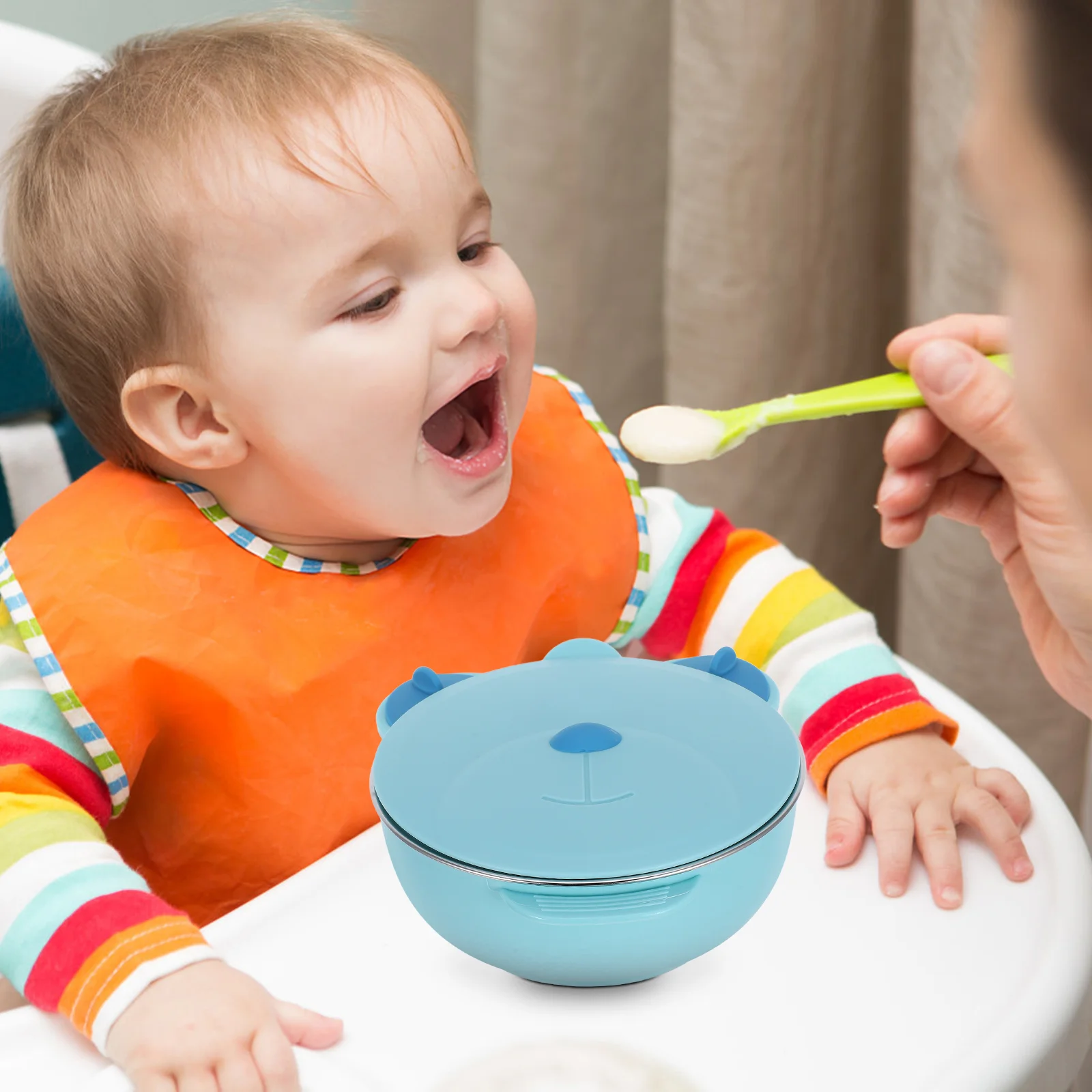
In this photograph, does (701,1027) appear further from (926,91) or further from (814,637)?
(926,91)

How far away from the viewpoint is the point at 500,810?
17.3 inches

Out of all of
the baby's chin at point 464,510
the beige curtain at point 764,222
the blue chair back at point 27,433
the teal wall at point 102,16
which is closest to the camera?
the baby's chin at point 464,510

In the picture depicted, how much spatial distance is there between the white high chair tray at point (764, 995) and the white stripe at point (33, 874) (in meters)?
0.04

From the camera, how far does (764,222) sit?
3.24 feet

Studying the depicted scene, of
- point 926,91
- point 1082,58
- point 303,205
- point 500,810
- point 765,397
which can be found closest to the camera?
point 1082,58

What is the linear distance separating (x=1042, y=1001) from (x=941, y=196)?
0.56 metres

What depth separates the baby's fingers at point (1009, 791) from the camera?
560mm

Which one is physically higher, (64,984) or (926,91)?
(926,91)

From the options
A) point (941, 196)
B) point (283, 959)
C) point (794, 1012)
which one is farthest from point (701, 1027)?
point (941, 196)

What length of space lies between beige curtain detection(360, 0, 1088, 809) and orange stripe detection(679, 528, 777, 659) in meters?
0.27

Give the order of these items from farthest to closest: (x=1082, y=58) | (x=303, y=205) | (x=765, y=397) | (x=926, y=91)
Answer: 1. (x=765, y=397)
2. (x=926, y=91)
3. (x=303, y=205)
4. (x=1082, y=58)

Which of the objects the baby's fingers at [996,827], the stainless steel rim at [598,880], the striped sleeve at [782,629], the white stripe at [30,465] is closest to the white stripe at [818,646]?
Result: the striped sleeve at [782,629]

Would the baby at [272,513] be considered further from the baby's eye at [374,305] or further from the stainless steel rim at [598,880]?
the stainless steel rim at [598,880]

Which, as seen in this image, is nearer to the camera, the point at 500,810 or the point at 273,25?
the point at 500,810
